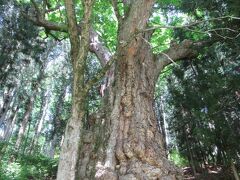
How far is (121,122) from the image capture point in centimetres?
569

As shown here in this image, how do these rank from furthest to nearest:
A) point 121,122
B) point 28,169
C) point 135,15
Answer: point 28,169
point 135,15
point 121,122

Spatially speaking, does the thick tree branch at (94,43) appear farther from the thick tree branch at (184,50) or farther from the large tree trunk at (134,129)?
the thick tree branch at (184,50)

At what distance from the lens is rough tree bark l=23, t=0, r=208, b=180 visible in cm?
443

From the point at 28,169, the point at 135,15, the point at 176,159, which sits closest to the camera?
the point at 135,15

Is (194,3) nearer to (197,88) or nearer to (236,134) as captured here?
(197,88)

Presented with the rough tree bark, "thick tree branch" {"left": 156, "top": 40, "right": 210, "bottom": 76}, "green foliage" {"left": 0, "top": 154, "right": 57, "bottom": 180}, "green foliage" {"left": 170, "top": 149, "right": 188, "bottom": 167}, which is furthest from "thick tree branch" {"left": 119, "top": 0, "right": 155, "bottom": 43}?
"green foliage" {"left": 170, "top": 149, "right": 188, "bottom": 167}

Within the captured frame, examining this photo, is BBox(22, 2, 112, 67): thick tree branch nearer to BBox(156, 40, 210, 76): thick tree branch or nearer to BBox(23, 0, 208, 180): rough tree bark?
BBox(23, 0, 208, 180): rough tree bark

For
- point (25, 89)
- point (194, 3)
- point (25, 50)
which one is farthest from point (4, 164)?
point (25, 89)

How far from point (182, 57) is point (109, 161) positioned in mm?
4599

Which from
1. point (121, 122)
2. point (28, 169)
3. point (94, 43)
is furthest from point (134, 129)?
point (28, 169)

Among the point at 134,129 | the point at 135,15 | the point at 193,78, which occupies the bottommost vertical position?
the point at 134,129

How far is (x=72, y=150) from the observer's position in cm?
418

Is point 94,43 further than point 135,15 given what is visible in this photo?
Yes

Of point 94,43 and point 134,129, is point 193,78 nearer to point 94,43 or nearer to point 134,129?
point 94,43
